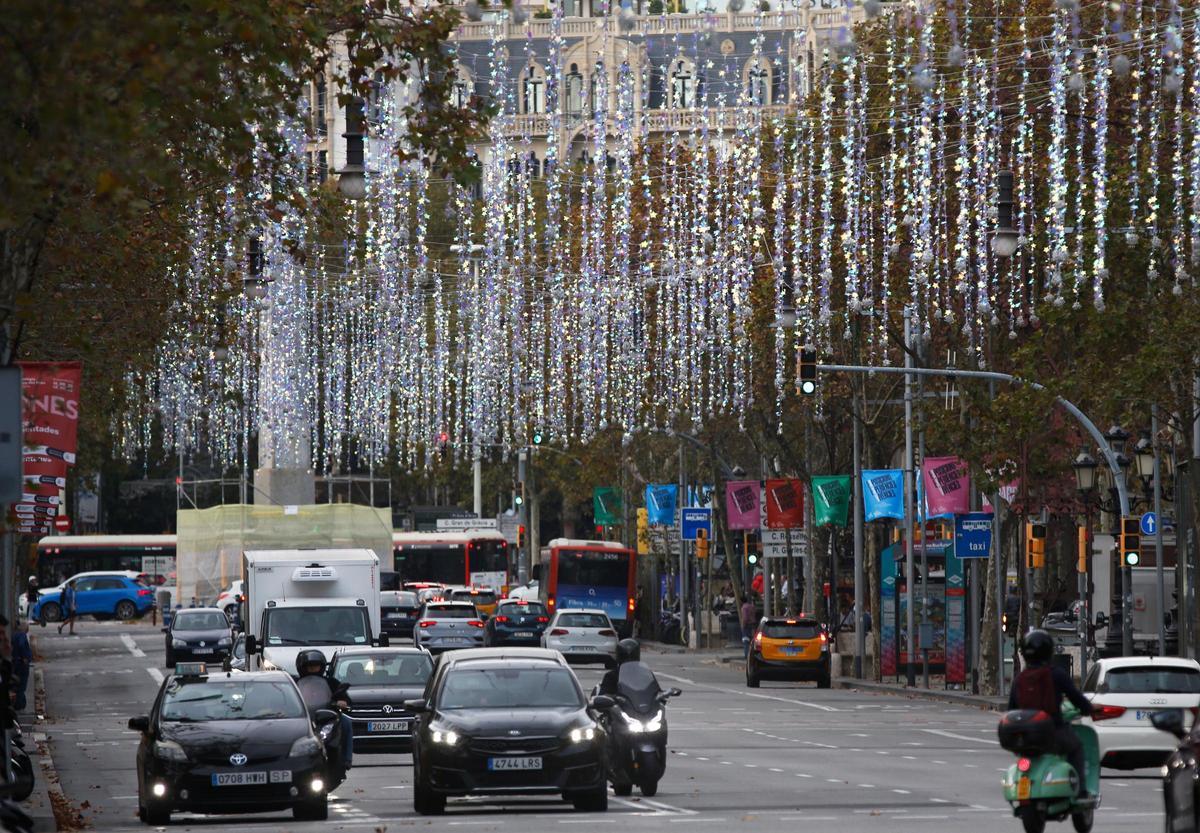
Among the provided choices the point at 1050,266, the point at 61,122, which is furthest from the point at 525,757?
the point at 1050,266

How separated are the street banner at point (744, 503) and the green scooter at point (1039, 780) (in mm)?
45811

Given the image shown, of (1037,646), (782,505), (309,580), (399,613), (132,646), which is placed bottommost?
(132,646)

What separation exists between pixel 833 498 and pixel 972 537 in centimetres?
950

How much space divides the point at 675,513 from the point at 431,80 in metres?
56.9

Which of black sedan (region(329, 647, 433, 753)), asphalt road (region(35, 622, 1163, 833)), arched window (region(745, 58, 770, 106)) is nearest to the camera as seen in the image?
asphalt road (region(35, 622, 1163, 833))

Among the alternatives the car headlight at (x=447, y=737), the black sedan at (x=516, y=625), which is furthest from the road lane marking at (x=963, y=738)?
the black sedan at (x=516, y=625)

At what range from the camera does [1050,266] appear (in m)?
37.0

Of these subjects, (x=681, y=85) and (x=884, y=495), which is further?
(x=681, y=85)

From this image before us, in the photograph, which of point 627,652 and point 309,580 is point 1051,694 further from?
point 309,580

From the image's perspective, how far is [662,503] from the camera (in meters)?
71.9

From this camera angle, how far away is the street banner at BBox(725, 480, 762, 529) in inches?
2421

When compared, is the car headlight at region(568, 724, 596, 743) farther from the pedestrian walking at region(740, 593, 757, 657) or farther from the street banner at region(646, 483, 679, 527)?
the street banner at region(646, 483, 679, 527)

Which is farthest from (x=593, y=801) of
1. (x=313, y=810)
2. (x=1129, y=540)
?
(x=1129, y=540)

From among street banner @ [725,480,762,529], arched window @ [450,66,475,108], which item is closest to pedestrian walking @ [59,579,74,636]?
arched window @ [450,66,475,108]
